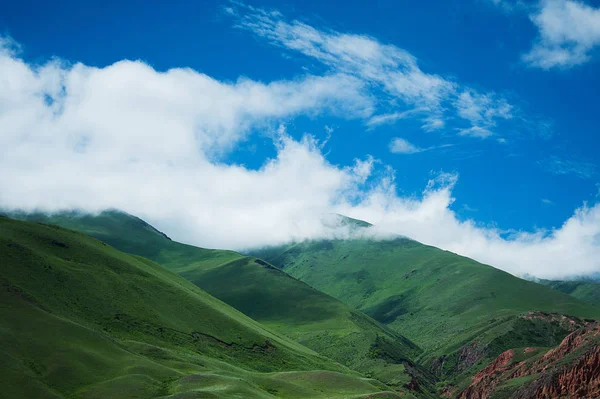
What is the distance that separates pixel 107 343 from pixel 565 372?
335ft

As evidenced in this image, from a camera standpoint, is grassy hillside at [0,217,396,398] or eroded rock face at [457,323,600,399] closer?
grassy hillside at [0,217,396,398]

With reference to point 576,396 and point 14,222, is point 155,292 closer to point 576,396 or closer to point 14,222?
point 14,222

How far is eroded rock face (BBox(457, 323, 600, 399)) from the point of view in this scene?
454 ft

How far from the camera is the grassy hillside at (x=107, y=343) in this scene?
11412 centimetres

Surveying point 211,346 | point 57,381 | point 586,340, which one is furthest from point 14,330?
point 586,340

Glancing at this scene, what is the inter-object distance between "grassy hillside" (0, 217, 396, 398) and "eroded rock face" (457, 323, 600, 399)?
117ft

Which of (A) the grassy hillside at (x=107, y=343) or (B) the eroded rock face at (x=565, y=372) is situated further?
(B) the eroded rock face at (x=565, y=372)

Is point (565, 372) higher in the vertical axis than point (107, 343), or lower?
higher

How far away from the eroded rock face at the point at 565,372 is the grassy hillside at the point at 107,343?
117 feet

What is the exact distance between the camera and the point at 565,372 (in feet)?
474

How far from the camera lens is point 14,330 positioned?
120m

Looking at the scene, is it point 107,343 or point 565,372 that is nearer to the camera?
point 107,343

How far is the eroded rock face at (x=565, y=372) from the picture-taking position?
138 metres

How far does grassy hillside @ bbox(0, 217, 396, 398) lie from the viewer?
114125 millimetres
